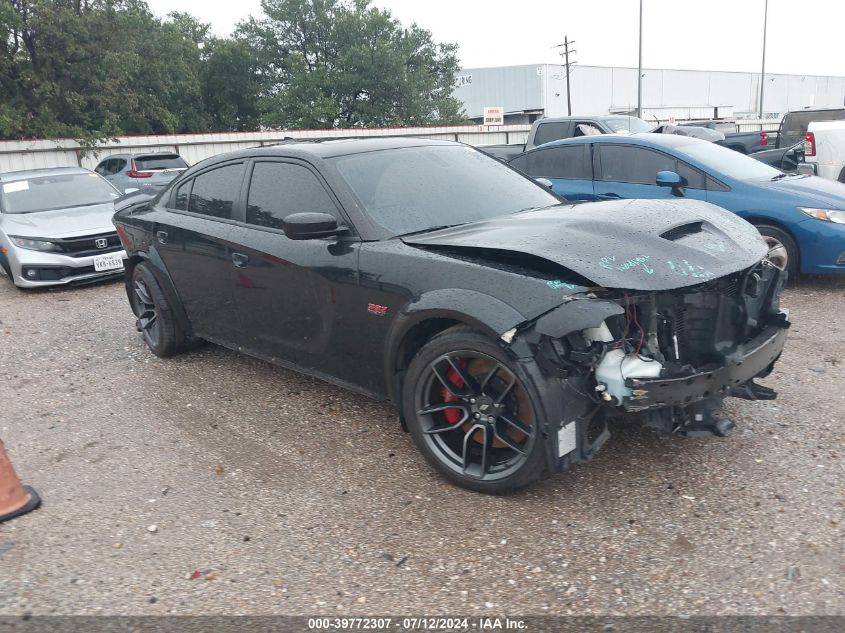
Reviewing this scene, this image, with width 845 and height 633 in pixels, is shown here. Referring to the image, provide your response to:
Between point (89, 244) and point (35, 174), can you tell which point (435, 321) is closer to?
point (89, 244)

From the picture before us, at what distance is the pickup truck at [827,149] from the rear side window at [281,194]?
7.95 metres

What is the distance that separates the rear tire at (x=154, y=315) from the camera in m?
5.19

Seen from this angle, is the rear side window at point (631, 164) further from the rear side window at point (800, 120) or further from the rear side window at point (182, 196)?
the rear side window at point (800, 120)

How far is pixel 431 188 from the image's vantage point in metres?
3.99

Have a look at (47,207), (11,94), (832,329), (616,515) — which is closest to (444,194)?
(616,515)

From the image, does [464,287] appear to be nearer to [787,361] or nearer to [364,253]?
[364,253]

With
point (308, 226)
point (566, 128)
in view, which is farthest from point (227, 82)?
point (308, 226)

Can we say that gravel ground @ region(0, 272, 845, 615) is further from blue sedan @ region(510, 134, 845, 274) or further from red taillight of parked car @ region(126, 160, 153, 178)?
red taillight of parked car @ region(126, 160, 153, 178)

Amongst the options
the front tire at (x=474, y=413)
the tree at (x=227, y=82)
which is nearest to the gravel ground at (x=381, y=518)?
the front tire at (x=474, y=413)

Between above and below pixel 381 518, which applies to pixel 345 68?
above

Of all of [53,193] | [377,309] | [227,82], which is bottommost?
[377,309]

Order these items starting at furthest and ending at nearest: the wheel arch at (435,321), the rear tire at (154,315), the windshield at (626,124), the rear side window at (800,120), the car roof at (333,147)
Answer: the rear side window at (800,120), the windshield at (626,124), the rear tire at (154,315), the car roof at (333,147), the wheel arch at (435,321)

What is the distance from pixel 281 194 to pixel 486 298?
176 centimetres

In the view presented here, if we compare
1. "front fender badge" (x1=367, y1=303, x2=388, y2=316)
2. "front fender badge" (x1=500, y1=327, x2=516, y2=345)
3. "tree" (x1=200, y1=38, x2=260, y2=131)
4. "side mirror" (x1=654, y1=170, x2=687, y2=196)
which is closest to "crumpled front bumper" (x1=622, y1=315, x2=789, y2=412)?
"front fender badge" (x1=500, y1=327, x2=516, y2=345)
